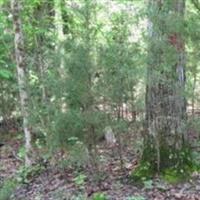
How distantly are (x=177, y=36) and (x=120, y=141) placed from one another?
2359mm

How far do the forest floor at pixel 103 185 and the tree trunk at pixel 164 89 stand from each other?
47cm

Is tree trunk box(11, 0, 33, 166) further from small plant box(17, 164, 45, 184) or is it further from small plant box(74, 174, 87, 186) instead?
small plant box(74, 174, 87, 186)

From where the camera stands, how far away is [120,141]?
8406mm

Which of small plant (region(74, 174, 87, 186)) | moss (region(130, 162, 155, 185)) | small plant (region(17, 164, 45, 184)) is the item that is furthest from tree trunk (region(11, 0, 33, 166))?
moss (region(130, 162, 155, 185))

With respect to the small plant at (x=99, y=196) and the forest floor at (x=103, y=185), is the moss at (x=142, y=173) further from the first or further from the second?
the small plant at (x=99, y=196)

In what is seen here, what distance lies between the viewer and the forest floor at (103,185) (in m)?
7.20

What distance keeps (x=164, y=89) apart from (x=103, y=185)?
1820 mm

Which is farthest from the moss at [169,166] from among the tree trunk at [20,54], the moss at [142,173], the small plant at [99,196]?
the tree trunk at [20,54]

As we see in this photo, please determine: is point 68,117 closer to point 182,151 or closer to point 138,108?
point 138,108

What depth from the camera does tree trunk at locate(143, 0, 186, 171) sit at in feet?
22.9

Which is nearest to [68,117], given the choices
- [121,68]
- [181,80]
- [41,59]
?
[121,68]

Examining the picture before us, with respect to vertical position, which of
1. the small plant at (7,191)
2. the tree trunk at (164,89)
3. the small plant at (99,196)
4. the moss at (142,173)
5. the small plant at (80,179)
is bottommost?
the small plant at (7,191)

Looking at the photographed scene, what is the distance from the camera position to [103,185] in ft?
25.5

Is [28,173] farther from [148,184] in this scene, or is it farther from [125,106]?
[148,184]
